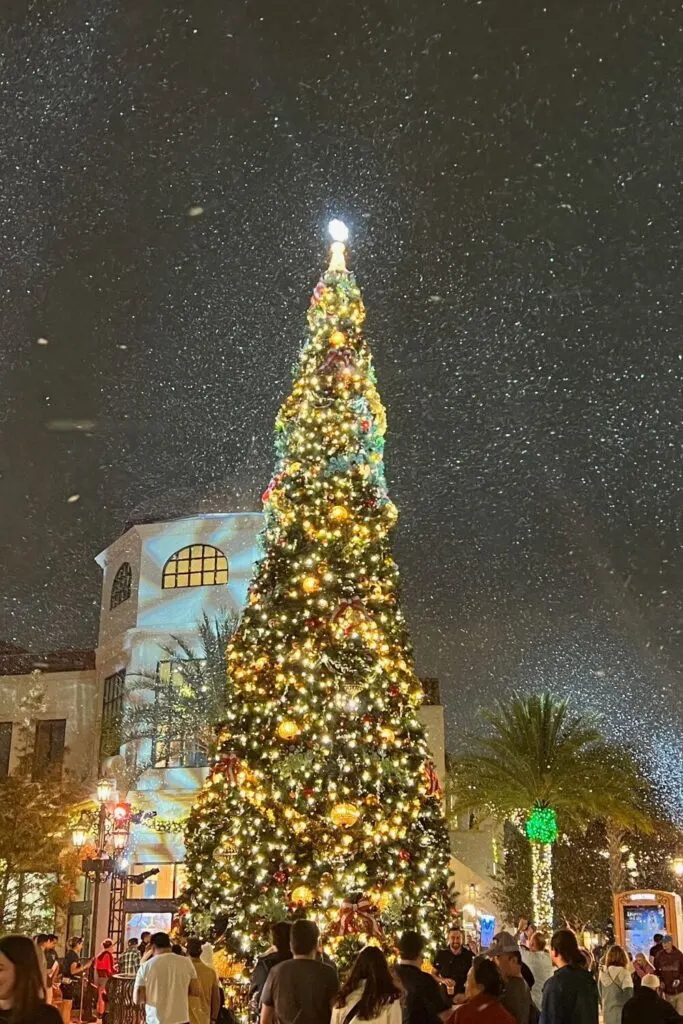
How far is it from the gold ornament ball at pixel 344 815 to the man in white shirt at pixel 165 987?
19.6 feet

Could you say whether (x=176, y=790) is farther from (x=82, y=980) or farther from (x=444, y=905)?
(x=444, y=905)

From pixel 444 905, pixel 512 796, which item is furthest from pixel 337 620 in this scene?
pixel 512 796

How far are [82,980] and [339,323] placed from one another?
13.1 meters

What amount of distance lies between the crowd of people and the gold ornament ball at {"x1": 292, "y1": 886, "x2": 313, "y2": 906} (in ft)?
8.98

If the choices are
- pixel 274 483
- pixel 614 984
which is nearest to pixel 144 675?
pixel 274 483

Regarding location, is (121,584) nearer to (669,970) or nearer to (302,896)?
(302,896)

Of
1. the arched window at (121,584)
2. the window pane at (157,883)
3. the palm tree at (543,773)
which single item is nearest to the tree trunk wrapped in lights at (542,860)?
the palm tree at (543,773)

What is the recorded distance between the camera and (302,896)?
14.4 m

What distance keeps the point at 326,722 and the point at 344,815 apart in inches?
51.5

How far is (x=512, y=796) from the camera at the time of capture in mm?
31812

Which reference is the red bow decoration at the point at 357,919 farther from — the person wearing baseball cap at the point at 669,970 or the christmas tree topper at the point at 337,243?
the christmas tree topper at the point at 337,243

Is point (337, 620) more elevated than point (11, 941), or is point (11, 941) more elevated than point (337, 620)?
point (337, 620)

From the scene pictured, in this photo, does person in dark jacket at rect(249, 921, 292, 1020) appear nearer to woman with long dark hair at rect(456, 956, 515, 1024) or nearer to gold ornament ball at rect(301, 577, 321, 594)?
woman with long dark hair at rect(456, 956, 515, 1024)

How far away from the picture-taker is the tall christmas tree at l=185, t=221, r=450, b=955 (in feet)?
48.2
